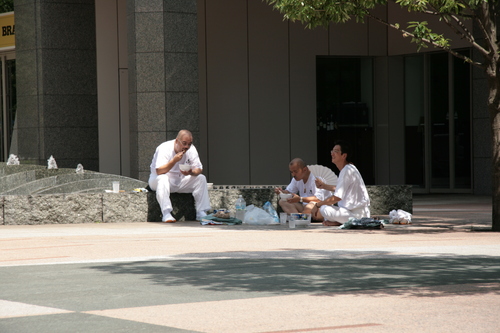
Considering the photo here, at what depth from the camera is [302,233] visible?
503 inches

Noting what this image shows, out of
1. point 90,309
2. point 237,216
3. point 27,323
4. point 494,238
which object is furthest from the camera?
point 237,216

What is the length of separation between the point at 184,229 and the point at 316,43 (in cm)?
1396

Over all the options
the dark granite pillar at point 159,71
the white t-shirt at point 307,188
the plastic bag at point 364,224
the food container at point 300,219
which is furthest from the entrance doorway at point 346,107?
the plastic bag at point 364,224

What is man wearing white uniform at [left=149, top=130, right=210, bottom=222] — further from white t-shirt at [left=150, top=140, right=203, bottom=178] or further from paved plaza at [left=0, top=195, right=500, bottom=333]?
paved plaza at [left=0, top=195, right=500, bottom=333]

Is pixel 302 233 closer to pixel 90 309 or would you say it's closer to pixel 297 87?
pixel 90 309

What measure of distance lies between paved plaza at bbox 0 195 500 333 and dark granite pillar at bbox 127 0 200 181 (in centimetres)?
604

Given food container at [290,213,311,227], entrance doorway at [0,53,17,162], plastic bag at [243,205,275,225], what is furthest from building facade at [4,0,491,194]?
food container at [290,213,311,227]

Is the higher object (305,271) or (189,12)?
(189,12)

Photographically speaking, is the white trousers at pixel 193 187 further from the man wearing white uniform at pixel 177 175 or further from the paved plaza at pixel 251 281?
the paved plaza at pixel 251 281

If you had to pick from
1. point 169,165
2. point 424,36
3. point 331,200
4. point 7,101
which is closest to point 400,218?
point 331,200

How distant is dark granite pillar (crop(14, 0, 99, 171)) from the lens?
77.8 feet

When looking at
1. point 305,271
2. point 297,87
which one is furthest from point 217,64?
point 305,271

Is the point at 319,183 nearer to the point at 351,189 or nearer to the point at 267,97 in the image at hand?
the point at 351,189

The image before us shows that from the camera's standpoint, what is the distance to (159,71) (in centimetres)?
1859
